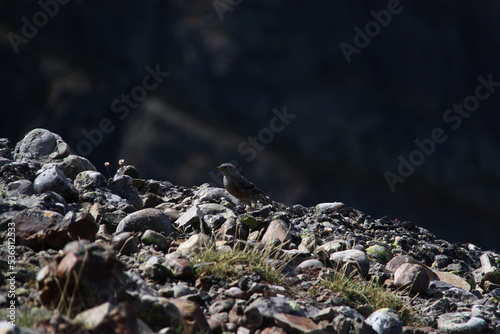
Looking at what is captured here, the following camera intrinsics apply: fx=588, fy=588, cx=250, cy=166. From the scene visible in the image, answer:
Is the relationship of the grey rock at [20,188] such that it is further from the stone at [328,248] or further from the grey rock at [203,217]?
the stone at [328,248]

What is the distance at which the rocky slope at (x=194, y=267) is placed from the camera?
2.68 meters

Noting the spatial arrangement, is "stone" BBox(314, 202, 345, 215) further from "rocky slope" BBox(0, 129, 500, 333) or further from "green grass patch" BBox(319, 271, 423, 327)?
"green grass patch" BBox(319, 271, 423, 327)

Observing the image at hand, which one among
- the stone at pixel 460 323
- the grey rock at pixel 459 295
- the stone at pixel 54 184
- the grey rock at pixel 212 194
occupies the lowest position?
the stone at pixel 460 323


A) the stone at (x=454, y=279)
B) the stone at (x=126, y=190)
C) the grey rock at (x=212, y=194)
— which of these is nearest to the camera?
the stone at (x=454, y=279)

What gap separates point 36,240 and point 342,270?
2.10 meters

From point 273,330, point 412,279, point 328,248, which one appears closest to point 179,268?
point 273,330

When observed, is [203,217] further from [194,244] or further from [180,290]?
[180,290]

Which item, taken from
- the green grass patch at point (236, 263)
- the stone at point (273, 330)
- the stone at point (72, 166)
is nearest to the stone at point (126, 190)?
the stone at point (72, 166)

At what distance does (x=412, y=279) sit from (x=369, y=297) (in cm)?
63

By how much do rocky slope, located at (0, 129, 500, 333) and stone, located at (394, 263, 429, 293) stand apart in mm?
10

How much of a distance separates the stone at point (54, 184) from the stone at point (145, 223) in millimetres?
707

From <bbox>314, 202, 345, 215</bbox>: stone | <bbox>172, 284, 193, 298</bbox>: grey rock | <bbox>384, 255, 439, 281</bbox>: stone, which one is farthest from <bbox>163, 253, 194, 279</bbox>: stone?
<bbox>314, 202, 345, 215</bbox>: stone

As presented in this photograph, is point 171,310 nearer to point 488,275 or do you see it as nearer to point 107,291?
point 107,291

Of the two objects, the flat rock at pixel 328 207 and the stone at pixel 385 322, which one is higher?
the flat rock at pixel 328 207
